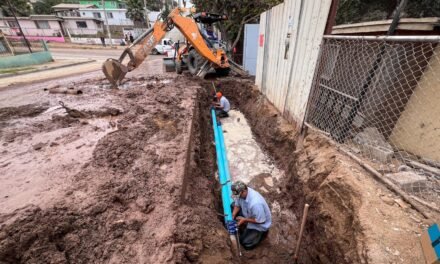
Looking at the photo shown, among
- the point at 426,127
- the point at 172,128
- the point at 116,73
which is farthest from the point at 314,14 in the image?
the point at 116,73

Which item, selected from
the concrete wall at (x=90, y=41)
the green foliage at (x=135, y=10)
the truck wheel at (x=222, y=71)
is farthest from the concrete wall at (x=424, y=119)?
the green foliage at (x=135, y=10)

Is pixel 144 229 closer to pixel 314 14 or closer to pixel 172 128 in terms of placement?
pixel 172 128

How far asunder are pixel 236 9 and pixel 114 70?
7.55 metres

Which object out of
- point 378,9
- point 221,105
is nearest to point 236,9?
point 221,105

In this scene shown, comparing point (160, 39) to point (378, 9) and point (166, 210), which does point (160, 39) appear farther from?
point (378, 9)

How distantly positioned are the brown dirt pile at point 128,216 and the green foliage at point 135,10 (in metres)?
36.7

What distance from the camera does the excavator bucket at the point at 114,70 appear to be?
22.4 feet

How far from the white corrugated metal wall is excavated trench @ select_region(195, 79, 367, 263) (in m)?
0.58

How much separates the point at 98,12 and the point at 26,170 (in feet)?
149

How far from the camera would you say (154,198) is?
246 cm

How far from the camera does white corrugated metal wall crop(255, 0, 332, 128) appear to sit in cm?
336

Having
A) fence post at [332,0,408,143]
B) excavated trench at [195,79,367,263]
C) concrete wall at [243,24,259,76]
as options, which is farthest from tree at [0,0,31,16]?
fence post at [332,0,408,143]

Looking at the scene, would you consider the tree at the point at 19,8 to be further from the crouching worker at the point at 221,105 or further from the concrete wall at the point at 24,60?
the crouching worker at the point at 221,105

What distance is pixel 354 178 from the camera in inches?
97.9
